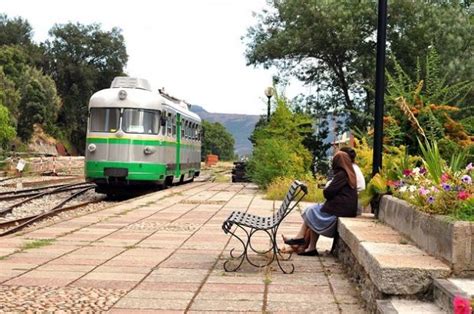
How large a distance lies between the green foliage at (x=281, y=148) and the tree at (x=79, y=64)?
51.0 metres

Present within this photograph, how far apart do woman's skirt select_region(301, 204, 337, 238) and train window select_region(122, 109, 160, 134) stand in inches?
465

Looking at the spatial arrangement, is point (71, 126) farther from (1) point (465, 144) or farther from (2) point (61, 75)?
(1) point (465, 144)

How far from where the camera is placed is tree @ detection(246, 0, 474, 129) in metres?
24.1

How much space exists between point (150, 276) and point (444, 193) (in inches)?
121

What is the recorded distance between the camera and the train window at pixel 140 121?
1948 cm

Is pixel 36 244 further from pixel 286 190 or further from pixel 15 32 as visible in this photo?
pixel 15 32

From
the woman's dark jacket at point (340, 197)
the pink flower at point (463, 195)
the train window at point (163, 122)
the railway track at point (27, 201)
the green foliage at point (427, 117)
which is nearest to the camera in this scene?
the pink flower at point (463, 195)

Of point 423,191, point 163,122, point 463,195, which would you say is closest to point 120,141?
point 163,122

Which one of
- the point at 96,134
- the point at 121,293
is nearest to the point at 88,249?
the point at 121,293

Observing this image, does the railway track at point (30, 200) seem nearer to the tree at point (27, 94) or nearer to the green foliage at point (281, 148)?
the green foliage at point (281, 148)

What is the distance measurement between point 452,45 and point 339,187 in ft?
57.6

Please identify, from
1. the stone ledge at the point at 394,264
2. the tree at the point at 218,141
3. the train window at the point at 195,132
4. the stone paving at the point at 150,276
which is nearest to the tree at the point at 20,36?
the tree at the point at 218,141

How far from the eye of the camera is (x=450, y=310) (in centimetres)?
421

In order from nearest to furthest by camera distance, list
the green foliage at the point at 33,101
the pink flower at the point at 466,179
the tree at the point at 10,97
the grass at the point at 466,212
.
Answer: the grass at the point at 466,212
the pink flower at the point at 466,179
the tree at the point at 10,97
the green foliage at the point at 33,101
